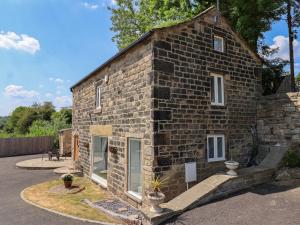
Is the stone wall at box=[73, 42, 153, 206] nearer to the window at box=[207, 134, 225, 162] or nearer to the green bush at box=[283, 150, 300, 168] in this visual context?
the window at box=[207, 134, 225, 162]

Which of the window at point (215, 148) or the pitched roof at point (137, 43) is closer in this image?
the pitched roof at point (137, 43)

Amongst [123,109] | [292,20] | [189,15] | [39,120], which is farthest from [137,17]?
[39,120]

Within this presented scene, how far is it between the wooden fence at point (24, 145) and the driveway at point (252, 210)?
25.9m

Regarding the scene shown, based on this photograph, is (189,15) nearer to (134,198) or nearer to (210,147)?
(210,147)

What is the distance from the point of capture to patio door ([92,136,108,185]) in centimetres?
1350

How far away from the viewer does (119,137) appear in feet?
37.2

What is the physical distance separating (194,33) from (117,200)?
25.0 feet

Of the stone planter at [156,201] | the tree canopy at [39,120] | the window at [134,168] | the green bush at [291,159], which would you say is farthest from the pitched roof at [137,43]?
the tree canopy at [39,120]

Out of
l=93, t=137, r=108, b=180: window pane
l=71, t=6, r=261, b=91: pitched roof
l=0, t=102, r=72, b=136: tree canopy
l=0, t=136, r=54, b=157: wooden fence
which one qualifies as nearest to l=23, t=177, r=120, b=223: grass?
l=93, t=137, r=108, b=180: window pane

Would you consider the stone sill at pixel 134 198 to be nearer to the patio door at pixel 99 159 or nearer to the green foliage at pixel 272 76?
the patio door at pixel 99 159

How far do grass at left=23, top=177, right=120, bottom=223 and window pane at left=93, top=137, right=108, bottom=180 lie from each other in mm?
780

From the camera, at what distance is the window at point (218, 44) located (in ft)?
37.3

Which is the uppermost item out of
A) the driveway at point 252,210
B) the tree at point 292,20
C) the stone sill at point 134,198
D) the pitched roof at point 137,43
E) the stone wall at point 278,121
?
the tree at point 292,20

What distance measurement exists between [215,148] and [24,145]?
25.1 m
